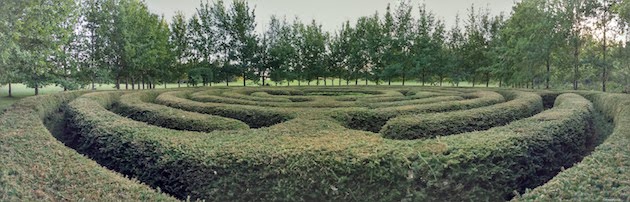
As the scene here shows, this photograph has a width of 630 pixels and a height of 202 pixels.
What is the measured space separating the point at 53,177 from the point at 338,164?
321 centimetres

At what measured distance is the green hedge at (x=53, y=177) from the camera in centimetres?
369

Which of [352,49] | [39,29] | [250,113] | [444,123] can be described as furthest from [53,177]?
[352,49]

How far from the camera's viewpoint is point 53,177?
13.8 ft

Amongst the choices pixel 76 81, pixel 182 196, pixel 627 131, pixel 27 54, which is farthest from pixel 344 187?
pixel 76 81

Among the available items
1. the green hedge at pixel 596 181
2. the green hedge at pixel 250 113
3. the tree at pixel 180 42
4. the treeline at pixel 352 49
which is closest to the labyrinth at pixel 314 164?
the green hedge at pixel 596 181

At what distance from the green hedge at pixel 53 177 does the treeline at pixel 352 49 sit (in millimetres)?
17191

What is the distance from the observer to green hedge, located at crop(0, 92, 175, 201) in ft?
12.1

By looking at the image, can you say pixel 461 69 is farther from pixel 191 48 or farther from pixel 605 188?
pixel 605 188

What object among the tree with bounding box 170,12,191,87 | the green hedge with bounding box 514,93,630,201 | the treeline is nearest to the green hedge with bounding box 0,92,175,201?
the green hedge with bounding box 514,93,630,201

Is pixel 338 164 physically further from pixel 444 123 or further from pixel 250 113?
pixel 250 113

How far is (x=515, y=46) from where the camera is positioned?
23781 mm

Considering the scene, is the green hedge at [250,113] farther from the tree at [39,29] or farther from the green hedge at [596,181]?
the green hedge at [596,181]

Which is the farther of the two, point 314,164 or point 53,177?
A: point 314,164

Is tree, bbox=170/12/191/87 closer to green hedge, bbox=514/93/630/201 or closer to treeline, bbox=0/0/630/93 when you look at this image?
treeline, bbox=0/0/630/93
